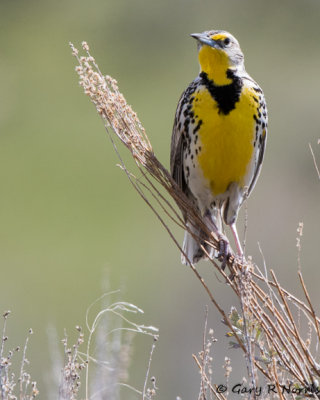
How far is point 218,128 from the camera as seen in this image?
14.1 ft

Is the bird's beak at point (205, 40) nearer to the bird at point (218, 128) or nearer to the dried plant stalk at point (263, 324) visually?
the bird at point (218, 128)

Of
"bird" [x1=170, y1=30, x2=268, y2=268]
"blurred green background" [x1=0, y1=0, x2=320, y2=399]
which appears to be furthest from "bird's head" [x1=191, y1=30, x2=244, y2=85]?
"blurred green background" [x1=0, y1=0, x2=320, y2=399]

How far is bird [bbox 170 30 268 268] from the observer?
14.2 feet

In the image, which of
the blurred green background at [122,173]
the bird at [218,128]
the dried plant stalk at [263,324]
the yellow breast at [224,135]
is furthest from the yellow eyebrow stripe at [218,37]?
the blurred green background at [122,173]

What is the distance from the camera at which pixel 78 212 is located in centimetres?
1184

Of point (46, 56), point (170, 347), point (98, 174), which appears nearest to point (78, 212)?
point (98, 174)

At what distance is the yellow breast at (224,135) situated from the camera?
431 centimetres

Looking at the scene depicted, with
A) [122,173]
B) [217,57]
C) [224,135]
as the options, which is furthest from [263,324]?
[122,173]

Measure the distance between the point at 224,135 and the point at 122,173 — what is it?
25.6 ft

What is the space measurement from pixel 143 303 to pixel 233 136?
4.93m

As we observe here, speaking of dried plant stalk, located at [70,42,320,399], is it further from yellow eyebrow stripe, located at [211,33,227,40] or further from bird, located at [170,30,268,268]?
yellow eyebrow stripe, located at [211,33,227,40]

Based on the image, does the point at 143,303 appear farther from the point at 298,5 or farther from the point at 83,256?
the point at 298,5

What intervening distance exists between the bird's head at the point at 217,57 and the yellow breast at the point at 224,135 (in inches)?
3.4

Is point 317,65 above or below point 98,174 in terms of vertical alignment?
above
